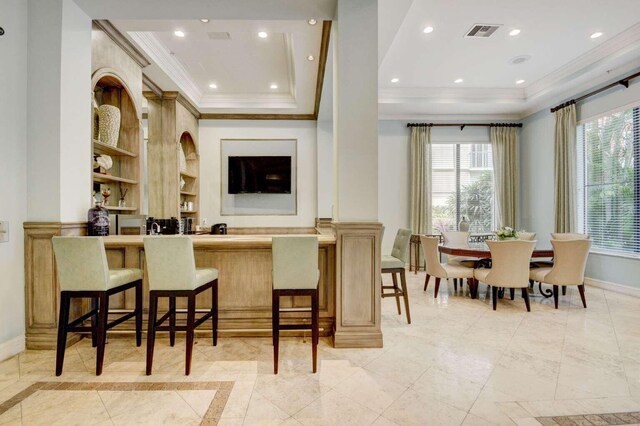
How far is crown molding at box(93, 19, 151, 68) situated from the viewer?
10.7ft

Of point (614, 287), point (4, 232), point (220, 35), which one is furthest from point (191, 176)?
point (614, 287)

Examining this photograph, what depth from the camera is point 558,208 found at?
18.0ft

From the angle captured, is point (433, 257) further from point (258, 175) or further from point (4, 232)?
point (4, 232)

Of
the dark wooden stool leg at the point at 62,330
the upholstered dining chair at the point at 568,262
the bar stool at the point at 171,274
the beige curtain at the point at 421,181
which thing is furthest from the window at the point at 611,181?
the dark wooden stool leg at the point at 62,330

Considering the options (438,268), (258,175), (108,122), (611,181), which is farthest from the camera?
(258,175)

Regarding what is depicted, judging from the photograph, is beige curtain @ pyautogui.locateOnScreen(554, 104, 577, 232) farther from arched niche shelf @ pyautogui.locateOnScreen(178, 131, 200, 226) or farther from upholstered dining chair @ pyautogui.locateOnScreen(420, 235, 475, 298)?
arched niche shelf @ pyautogui.locateOnScreen(178, 131, 200, 226)

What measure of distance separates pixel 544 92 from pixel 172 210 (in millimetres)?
6700

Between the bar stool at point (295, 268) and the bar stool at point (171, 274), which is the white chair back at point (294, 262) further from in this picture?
the bar stool at point (171, 274)

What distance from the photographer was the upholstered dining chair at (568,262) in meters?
3.81

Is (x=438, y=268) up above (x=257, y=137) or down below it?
below

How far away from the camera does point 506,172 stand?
6574 mm

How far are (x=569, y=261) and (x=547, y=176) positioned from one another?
280 cm

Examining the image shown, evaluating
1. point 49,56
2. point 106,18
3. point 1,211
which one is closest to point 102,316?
point 1,211

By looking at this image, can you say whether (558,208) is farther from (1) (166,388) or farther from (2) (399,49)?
(1) (166,388)
